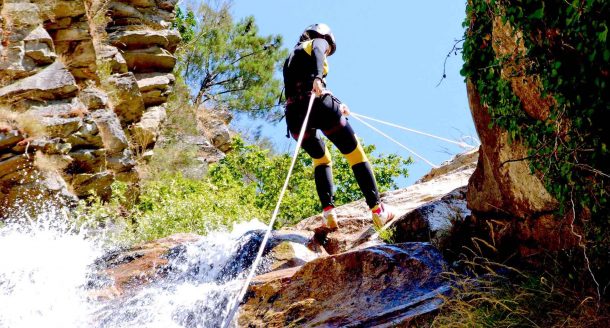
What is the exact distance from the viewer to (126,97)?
1719 centimetres

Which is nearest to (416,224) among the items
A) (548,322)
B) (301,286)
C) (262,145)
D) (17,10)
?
(301,286)

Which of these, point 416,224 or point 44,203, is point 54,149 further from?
point 416,224

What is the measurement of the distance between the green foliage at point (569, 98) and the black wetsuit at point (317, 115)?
2.62 m

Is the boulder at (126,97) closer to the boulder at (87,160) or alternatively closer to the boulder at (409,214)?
the boulder at (87,160)

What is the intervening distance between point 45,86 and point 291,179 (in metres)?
6.08

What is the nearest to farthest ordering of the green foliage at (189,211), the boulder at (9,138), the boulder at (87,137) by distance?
the green foliage at (189,211) < the boulder at (9,138) < the boulder at (87,137)

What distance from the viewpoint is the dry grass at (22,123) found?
13.0m

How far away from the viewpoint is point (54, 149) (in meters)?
13.7

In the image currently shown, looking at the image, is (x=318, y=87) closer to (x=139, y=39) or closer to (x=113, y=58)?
(x=113, y=58)

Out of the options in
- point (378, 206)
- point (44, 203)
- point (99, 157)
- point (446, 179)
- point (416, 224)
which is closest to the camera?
point (416, 224)

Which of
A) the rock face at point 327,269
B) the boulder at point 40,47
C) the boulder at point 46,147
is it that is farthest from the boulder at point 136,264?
the boulder at point 40,47

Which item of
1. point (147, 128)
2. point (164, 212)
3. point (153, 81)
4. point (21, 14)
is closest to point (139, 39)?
point (153, 81)

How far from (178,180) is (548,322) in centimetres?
1378

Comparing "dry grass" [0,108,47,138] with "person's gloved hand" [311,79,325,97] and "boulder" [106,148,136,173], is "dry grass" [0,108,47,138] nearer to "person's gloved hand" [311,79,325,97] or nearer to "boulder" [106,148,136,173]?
"boulder" [106,148,136,173]
